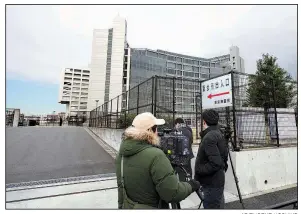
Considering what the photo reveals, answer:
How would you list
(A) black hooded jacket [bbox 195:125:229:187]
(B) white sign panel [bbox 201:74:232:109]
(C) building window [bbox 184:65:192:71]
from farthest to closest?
(C) building window [bbox 184:65:192:71], (B) white sign panel [bbox 201:74:232:109], (A) black hooded jacket [bbox 195:125:229:187]

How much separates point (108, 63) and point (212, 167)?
240 ft

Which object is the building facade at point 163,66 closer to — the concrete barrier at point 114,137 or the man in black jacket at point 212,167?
the concrete barrier at point 114,137

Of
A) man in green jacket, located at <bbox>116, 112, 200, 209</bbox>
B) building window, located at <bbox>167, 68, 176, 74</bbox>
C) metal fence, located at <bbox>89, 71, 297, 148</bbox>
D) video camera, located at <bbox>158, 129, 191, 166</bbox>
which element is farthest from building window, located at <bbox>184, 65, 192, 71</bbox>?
man in green jacket, located at <bbox>116, 112, 200, 209</bbox>

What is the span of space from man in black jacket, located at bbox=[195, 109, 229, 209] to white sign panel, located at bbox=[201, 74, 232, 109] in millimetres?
2092

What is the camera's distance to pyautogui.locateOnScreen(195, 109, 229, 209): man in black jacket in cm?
214

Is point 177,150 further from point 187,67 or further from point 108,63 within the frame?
point 187,67

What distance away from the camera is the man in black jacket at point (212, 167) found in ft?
7.04

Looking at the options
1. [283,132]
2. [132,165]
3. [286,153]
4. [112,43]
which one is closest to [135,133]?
[132,165]

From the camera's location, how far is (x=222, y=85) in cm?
435

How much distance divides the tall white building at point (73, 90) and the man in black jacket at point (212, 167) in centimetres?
9138

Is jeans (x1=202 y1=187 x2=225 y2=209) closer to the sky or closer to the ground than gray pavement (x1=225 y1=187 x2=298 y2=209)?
closer to the sky

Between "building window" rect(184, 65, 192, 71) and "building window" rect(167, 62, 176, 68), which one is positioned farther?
"building window" rect(184, 65, 192, 71)

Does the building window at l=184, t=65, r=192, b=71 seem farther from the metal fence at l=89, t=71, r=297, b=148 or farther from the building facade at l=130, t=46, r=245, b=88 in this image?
the metal fence at l=89, t=71, r=297, b=148
